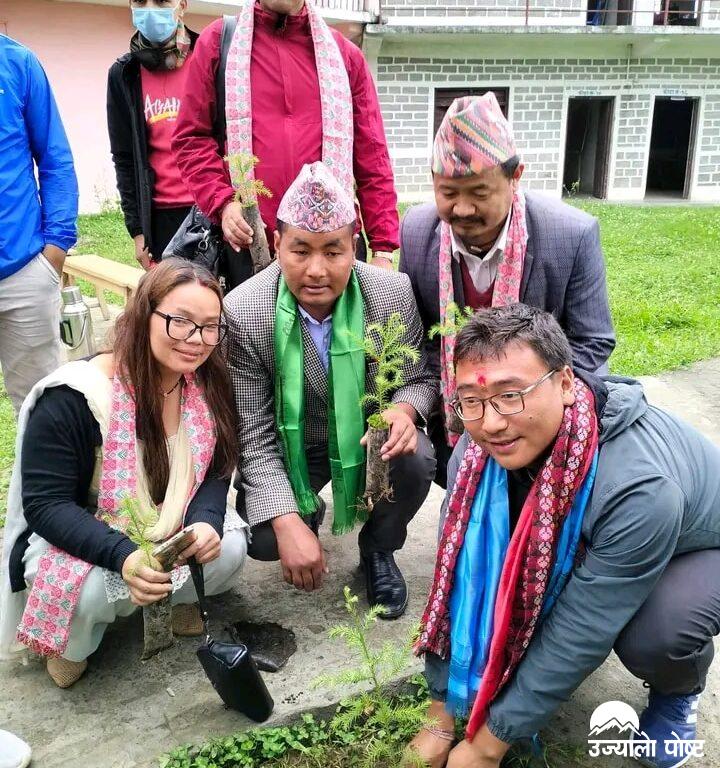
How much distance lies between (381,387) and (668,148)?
1896 cm

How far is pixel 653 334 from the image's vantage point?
6.12m

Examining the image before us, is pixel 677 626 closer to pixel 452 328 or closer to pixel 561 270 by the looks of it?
pixel 452 328

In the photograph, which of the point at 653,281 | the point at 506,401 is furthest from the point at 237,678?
the point at 653,281

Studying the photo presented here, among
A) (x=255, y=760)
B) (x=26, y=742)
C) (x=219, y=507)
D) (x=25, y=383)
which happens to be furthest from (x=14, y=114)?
(x=255, y=760)

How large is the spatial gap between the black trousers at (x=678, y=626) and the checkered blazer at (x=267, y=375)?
993mm

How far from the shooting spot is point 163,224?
3.80 m

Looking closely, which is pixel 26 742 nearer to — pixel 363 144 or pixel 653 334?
pixel 363 144

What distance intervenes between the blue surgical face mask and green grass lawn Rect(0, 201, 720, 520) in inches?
88.4

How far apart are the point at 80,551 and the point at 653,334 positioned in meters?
5.07

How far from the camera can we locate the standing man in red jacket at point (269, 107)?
9.71 feet

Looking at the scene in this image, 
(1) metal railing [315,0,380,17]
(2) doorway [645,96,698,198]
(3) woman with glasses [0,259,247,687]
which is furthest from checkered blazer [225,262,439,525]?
(2) doorway [645,96,698,198]

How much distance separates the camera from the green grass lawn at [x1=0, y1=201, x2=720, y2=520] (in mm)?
5477

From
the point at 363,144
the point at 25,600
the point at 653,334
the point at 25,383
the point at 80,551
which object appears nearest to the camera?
the point at 80,551

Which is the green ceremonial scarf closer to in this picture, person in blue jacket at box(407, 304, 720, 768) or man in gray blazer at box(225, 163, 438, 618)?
man in gray blazer at box(225, 163, 438, 618)
